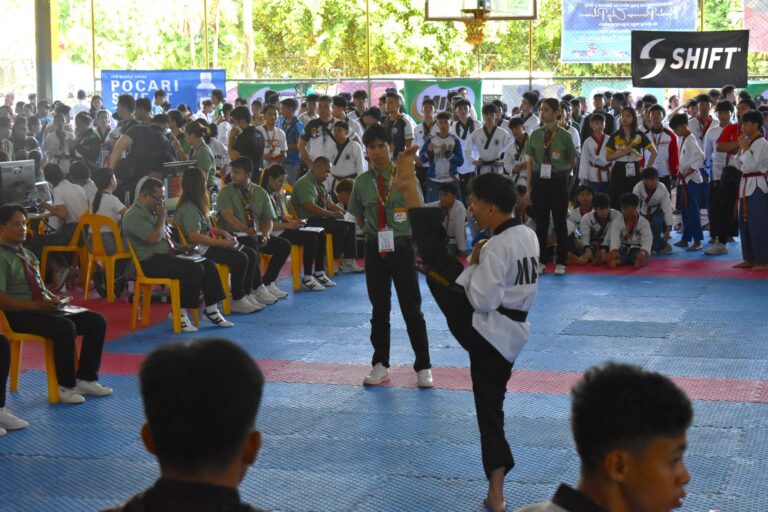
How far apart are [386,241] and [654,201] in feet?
22.0

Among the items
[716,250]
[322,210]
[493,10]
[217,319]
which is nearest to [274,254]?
[322,210]

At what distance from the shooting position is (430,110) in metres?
15.0

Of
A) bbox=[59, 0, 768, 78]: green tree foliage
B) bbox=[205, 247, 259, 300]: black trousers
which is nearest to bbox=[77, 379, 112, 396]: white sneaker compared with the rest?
bbox=[205, 247, 259, 300]: black trousers

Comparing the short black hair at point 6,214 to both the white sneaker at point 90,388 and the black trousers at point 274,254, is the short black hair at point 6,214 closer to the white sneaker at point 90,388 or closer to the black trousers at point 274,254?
the white sneaker at point 90,388

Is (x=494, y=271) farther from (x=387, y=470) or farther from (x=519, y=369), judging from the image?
(x=519, y=369)

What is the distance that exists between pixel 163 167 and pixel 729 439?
262 inches

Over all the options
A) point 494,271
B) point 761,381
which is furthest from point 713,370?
point 494,271

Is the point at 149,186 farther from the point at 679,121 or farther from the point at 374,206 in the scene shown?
the point at 679,121

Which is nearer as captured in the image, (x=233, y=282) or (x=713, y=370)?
(x=713, y=370)

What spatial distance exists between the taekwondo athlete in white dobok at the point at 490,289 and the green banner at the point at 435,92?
13.7m

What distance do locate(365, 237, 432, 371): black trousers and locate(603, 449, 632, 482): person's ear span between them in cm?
487

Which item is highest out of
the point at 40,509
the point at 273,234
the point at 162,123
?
the point at 162,123

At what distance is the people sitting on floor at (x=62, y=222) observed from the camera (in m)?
10.6

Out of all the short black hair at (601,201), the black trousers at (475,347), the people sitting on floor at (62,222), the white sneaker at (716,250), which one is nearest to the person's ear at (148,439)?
the black trousers at (475,347)
